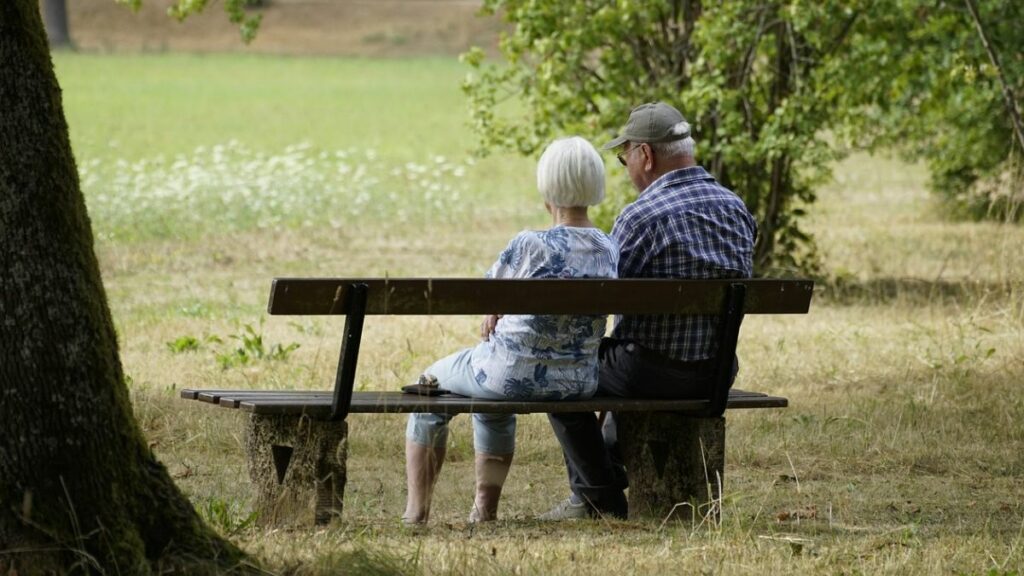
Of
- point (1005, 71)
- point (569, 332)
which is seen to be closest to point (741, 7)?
point (1005, 71)

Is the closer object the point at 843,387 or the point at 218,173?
the point at 843,387

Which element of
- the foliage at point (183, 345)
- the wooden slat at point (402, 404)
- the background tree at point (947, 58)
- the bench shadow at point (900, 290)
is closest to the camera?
the wooden slat at point (402, 404)

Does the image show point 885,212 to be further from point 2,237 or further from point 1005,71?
point 2,237

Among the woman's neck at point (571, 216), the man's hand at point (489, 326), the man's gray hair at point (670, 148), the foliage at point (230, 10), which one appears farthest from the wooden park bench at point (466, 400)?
the foliage at point (230, 10)

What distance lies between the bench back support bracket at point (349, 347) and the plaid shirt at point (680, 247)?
1.15m

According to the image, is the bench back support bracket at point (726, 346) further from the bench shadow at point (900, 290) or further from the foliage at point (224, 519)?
the bench shadow at point (900, 290)

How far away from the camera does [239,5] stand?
1181cm

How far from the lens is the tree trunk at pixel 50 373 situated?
166 inches

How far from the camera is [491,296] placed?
530 cm

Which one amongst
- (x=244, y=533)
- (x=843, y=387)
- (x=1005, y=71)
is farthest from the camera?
(x=1005, y=71)

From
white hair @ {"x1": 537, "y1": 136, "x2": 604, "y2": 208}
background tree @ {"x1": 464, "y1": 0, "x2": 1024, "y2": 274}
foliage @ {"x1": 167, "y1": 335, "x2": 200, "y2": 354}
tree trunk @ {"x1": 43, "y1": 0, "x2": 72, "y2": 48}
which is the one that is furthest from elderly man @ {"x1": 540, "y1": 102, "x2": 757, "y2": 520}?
tree trunk @ {"x1": 43, "y1": 0, "x2": 72, "y2": 48}

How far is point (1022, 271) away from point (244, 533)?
7.12 m

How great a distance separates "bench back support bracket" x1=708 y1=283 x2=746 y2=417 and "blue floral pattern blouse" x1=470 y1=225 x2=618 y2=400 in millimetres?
452

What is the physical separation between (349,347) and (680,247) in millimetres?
1338
